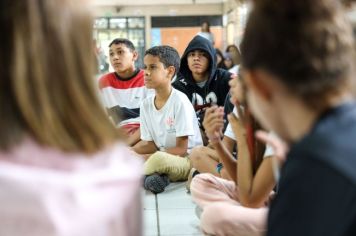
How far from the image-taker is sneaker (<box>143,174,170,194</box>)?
254 cm

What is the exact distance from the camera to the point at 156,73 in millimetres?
2928

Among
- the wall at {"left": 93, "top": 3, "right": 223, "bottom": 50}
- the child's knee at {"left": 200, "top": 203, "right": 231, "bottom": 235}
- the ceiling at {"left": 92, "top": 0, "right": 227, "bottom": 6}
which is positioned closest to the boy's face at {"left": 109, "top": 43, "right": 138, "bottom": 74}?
the child's knee at {"left": 200, "top": 203, "right": 231, "bottom": 235}

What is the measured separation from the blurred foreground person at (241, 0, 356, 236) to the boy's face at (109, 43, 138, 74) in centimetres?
268

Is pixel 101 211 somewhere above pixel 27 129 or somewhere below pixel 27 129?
below

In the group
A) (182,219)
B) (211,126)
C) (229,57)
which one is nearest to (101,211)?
(211,126)

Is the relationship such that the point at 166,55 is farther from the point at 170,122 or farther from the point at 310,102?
the point at 310,102

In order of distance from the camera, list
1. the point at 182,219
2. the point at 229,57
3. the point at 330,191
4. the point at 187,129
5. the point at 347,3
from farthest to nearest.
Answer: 1. the point at 229,57
2. the point at 187,129
3. the point at 182,219
4. the point at 347,3
5. the point at 330,191

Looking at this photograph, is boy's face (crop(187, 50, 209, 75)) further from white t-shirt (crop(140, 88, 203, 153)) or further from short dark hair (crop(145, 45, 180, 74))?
white t-shirt (crop(140, 88, 203, 153))

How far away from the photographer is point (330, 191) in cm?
70

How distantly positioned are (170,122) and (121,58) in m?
0.80

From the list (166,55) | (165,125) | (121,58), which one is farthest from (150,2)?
(165,125)

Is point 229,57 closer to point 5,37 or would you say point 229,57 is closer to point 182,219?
point 182,219

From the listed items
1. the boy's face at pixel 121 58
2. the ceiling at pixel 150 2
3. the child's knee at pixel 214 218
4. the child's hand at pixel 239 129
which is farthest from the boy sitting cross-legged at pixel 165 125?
the ceiling at pixel 150 2

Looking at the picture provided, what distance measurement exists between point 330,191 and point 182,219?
1465 millimetres
